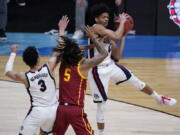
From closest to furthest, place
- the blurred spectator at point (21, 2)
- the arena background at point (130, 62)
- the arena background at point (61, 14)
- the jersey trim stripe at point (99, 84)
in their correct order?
the jersey trim stripe at point (99, 84) → the arena background at point (130, 62) → the blurred spectator at point (21, 2) → the arena background at point (61, 14)

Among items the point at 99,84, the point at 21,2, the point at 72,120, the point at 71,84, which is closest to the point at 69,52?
the point at 71,84

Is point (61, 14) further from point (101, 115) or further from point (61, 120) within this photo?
point (61, 120)

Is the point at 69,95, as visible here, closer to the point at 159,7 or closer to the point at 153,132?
the point at 153,132

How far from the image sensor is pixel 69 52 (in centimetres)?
489

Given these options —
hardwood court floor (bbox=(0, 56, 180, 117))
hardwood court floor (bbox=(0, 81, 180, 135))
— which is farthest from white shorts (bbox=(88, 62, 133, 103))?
hardwood court floor (bbox=(0, 56, 180, 117))

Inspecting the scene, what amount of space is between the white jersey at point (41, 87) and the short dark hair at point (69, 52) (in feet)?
0.59

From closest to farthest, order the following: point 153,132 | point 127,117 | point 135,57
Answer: point 153,132 < point 127,117 < point 135,57

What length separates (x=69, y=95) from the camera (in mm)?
4887

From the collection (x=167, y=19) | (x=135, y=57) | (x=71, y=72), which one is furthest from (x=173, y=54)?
(x=71, y=72)

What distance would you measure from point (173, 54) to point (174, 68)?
1.40 metres

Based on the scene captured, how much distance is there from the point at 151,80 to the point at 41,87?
4468 mm

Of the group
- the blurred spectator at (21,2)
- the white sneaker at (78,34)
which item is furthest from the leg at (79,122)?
the blurred spectator at (21,2)

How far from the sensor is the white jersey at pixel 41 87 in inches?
191

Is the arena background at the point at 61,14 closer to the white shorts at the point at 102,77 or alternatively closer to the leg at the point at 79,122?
the white shorts at the point at 102,77
